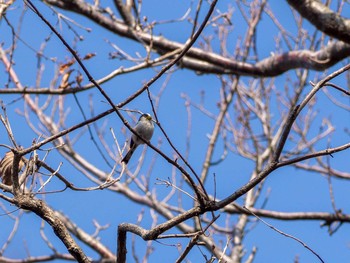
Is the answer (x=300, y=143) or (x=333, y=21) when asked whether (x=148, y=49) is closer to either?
(x=333, y=21)

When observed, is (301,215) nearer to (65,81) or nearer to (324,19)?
(324,19)

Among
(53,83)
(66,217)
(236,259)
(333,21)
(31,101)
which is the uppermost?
(31,101)

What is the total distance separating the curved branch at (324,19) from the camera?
4.38 meters

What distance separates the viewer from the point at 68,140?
727cm

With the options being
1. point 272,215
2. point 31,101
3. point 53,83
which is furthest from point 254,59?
point 31,101

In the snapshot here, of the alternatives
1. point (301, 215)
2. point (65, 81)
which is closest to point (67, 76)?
point (65, 81)

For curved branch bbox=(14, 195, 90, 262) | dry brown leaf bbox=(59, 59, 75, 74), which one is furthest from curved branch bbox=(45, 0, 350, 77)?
curved branch bbox=(14, 195, 90, 262)

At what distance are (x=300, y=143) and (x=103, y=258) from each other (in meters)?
2.91

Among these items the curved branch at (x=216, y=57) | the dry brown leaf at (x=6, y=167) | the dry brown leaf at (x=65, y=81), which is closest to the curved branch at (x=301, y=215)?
the curved branch at (x=216, y=57)

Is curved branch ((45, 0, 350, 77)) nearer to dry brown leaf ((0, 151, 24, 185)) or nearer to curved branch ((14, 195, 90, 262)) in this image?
dry brown leaf ((0, 151, 24, 185))

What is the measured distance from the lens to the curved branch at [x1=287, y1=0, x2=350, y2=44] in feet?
14.4

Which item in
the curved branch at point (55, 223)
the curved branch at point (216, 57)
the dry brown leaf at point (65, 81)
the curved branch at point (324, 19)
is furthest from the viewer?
the curved branch at point (216, 57)

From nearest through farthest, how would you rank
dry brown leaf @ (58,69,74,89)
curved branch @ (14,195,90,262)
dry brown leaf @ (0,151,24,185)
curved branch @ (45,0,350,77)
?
curved branch @ (14,195,90,262)
dry brown leaf @ (0,151,24,185)
dry brown leaf @ (58,69,74,89)
curved branch @ (45,0,350,77)

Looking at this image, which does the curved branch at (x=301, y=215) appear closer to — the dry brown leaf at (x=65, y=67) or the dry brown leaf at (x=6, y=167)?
the dry brown leaf at (x=65, y=67)
